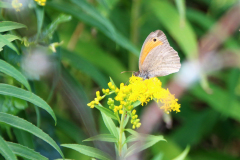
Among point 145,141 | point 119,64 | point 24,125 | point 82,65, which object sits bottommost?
point 145,141

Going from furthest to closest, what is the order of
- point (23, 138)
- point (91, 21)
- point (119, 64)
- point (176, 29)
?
1. point (119, 64)
2. point (176, 29)
3. point (91, 21)
4. point (23, 138)

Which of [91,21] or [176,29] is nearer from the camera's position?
[91,21]

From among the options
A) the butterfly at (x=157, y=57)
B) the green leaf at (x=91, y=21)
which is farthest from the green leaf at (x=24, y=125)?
the green leaf at (x=91, y=21)

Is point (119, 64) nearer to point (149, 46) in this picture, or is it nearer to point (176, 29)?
point (176, 29)

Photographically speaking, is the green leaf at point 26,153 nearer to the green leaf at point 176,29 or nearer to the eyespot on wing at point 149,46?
the eyespot on wing at point 149,46

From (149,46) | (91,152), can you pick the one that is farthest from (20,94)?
(149,46)

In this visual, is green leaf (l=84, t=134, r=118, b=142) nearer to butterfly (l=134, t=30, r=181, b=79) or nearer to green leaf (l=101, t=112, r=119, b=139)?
green leaf (l=101, t=112, r=119, b=139)

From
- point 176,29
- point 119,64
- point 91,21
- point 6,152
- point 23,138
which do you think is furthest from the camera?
point 119,64

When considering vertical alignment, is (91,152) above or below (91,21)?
below
